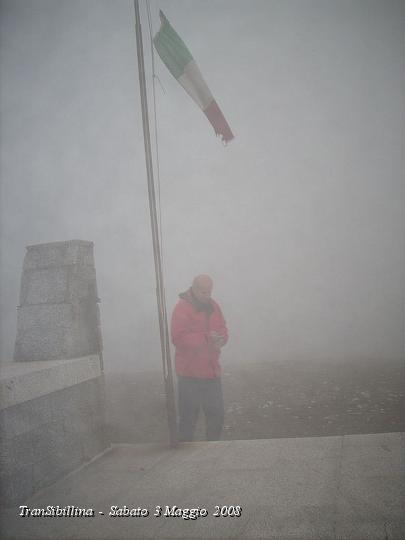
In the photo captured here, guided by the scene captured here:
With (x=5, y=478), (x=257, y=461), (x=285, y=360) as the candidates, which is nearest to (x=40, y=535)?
(x=5, y=478)

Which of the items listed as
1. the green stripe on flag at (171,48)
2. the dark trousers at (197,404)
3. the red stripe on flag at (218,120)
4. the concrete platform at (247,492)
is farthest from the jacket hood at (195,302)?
the green stripe on flag at (171,48)

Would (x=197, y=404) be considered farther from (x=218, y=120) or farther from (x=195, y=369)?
(x=218, y=120)

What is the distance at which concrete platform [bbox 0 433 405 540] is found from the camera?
2209mm

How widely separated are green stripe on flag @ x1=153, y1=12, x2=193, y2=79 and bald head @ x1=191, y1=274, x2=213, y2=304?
92.5 inches

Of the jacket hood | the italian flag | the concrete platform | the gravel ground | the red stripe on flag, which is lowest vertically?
the gravel ground

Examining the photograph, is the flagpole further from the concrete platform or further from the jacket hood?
the jacket hood

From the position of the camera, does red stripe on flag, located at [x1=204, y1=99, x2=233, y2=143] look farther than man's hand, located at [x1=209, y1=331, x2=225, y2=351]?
Yes

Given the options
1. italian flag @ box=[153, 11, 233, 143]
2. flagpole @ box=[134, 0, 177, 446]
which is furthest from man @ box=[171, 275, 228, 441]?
italian flag @ box=[153, 11, 233, 143]

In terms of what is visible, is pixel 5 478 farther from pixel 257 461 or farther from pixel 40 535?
pixel 257 461

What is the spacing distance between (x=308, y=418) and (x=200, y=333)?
2858mm

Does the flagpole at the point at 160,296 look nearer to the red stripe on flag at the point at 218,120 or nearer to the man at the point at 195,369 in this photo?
the man at the point at 195,369

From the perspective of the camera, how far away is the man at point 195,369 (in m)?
4.30

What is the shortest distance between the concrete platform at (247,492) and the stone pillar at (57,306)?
1.06 meters

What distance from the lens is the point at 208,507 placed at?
98.0 inches
